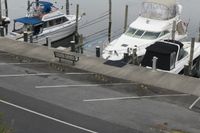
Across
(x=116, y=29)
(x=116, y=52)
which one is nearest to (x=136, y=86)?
(x=116, y=52)

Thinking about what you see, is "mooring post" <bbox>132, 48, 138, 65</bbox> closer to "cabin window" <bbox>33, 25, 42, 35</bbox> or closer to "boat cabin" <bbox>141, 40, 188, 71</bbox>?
"boat cabin" <bbox>141, 40, 188, 71</bbox>

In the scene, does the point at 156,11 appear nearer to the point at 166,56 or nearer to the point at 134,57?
the point at 134,57

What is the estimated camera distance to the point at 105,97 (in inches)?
849

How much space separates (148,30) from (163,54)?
6059 millimetres

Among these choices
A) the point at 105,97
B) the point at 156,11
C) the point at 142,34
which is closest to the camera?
the point at 105,97

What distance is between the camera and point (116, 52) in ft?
98.2

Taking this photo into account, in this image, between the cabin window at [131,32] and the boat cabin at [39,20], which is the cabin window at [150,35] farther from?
the boat cabin at [39,20]

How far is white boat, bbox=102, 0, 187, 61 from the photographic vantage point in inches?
1204

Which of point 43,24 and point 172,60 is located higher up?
point 43,24

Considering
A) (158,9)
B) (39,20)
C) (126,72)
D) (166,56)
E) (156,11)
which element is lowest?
(126,72)

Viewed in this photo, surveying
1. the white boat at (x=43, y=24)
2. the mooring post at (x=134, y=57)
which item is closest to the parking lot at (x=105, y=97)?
the mooring post at (x=134, y=57)

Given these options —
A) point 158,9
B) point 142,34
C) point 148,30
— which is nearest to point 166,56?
point 142,34

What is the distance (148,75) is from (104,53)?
6852 millimetres

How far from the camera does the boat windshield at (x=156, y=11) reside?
35.0 m
